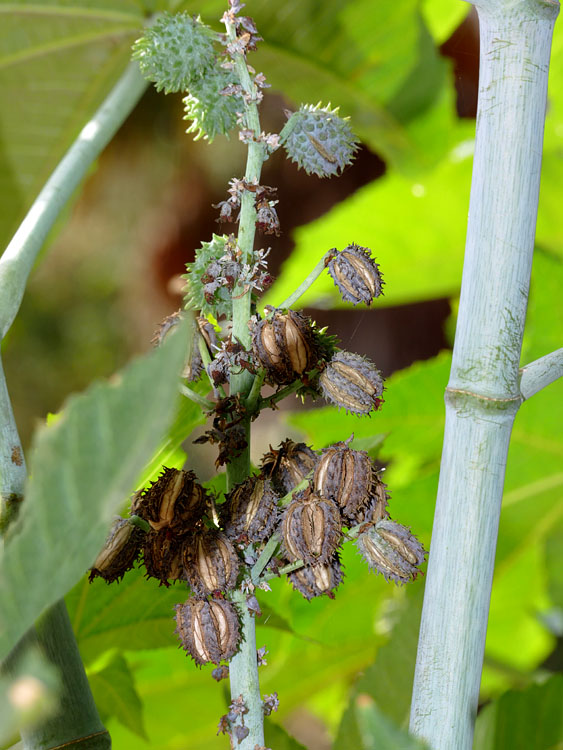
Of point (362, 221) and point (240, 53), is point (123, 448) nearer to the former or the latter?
point (240, 53)

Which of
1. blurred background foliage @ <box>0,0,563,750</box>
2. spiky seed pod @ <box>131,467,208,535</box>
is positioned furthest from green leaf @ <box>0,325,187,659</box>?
blurred background foliage @ <box>0,0,563,750</box>

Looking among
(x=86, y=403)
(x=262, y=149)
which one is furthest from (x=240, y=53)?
(x=86, y=403)

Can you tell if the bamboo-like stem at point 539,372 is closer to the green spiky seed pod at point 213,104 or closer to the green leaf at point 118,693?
the green spiky seed pod at point 213,104

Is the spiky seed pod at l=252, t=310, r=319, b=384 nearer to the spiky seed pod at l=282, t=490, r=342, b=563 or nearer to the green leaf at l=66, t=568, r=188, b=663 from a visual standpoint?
the spiky seed pod at l=282, t=490, r=342, b=563

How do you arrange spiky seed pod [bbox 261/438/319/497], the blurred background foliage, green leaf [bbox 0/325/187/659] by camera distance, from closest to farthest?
1. green leaf [bbox 0/325/187/659]
2. spiky seed pod [bbox 261/438/319/497]
3. the blurred background foliage

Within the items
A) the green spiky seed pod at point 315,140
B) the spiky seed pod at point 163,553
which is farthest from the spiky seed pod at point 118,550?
A: the green spiky seed pod at point 315,140

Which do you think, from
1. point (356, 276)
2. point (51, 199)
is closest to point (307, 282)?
point (356, 276)

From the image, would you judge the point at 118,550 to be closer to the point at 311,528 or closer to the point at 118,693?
the point at 311,528
